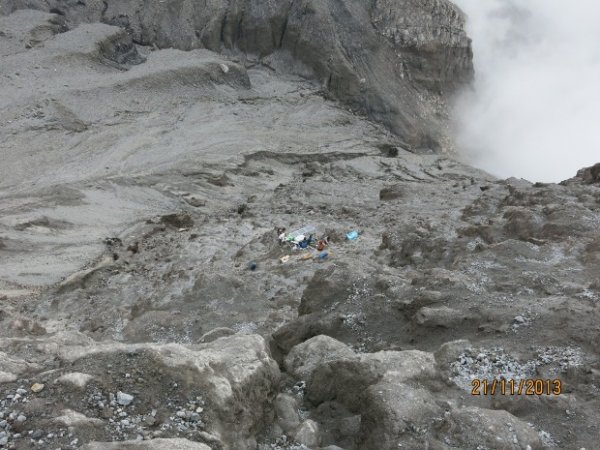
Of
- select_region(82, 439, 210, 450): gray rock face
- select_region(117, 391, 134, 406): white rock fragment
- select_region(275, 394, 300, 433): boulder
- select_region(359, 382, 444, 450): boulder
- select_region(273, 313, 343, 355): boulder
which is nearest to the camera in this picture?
select_region(82, 439, 210, 450): gray rock face

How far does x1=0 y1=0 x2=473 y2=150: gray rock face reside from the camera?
22234 millimetres

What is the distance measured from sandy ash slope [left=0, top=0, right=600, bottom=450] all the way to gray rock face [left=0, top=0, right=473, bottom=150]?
3.4 inches

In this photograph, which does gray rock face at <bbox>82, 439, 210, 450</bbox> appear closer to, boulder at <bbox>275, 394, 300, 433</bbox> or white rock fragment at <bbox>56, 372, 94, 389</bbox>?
white rock fragment at <bbox>56, 372, 94, 389</bbox>

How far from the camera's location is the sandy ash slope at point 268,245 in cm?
327

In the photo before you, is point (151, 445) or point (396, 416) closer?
point (151, 445)

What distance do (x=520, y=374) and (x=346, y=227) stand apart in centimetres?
772

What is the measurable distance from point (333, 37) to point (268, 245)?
47.6 ft

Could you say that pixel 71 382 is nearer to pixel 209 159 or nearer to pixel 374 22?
pixel 209 159

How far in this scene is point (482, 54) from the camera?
2842 cm

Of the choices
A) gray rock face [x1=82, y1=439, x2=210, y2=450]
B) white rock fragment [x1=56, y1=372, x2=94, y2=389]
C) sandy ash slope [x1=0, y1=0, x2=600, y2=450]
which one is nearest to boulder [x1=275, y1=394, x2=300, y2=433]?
sandy ash slope [x1=0, y1=0, x2=600, y2=450]

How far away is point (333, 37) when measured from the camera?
22.3 meters

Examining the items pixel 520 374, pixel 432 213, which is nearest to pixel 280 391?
pixel 520 374

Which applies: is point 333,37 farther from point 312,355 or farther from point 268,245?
point 312,355

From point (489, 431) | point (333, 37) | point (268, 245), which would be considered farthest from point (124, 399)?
point (333, 37)
